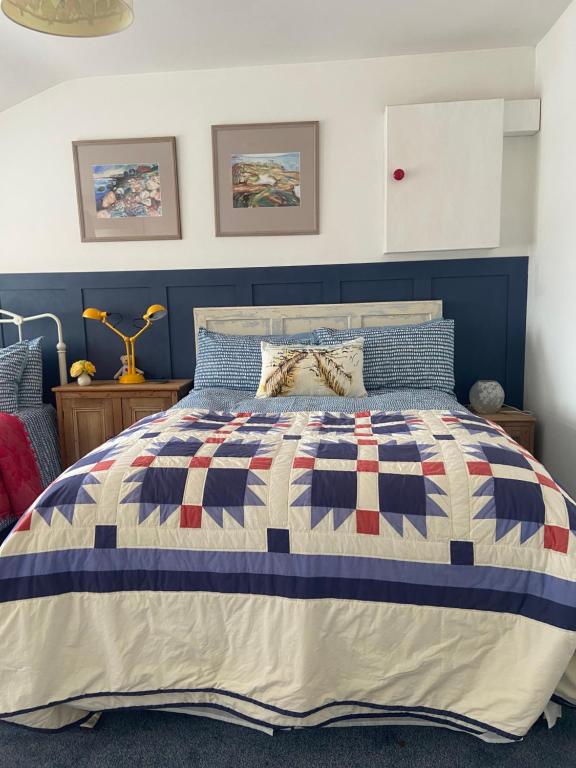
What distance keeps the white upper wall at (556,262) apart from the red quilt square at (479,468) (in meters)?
1.47

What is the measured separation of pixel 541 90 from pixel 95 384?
3.17 metres

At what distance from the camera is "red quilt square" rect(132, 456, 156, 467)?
163 cm

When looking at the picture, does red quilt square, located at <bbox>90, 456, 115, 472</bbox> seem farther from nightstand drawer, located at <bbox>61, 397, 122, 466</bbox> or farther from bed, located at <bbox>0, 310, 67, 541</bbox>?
nightstand drawer, located at <bbox>61, 397, 122, 466</bbox>

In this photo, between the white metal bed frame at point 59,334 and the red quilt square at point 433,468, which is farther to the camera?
the white metal bed frame at point 59,334

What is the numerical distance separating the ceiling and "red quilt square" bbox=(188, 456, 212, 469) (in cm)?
220

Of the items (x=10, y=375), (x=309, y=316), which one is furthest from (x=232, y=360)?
(x=10, y=375)

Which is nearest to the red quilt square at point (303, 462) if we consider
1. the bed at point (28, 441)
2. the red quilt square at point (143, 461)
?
the red quilt square at point (143, 461)

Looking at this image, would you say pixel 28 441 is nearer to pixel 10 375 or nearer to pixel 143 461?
pixel 10 375

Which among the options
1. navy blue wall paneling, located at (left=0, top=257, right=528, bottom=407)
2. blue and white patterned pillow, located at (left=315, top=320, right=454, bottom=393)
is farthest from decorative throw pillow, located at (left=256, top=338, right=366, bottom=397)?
navy blue wall paneling, located at (left=0, top=257, right=528, bottom=407)

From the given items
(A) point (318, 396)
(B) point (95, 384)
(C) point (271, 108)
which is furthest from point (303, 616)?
(C) point (271, 108)

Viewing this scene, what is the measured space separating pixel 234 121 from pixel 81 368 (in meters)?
1.81

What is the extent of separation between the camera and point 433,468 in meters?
1.56

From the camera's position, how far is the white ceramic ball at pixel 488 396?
3.08 meters

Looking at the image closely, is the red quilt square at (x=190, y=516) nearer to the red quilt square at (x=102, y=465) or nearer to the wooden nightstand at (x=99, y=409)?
the red quilt square at (x=102, y=465)
